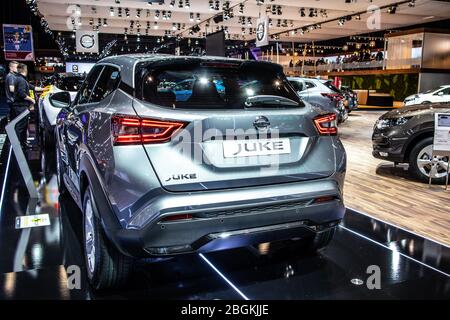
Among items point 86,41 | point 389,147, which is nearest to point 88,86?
point 389,147

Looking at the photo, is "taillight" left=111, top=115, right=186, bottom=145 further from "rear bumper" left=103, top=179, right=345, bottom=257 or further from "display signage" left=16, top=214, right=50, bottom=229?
"display signage" left=16, top=214, right=50, bottom=229

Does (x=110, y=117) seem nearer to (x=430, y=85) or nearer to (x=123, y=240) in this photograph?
(x=123, y=240)

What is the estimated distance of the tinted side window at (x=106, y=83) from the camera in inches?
103

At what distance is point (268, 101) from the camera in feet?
8.15

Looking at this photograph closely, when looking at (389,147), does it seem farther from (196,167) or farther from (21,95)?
(21,95)

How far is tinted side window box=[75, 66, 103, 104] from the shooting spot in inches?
127

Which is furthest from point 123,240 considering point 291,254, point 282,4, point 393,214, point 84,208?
point 282,4

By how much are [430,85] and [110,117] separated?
78.9 ft

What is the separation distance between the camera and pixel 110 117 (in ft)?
→ 7.30

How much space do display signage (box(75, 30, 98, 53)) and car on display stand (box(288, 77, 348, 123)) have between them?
1062cm

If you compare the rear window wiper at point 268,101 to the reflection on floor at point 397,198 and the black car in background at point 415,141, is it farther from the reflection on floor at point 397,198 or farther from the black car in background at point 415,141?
the black car in background at point 415,141

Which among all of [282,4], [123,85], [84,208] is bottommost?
[84,208]

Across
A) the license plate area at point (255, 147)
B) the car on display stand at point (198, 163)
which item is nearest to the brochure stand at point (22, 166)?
the car on display stand at point (198, 163)

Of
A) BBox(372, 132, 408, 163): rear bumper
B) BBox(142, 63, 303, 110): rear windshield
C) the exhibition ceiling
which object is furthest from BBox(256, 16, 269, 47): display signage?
BBox(142, 63, 303, 110): rear windshield
